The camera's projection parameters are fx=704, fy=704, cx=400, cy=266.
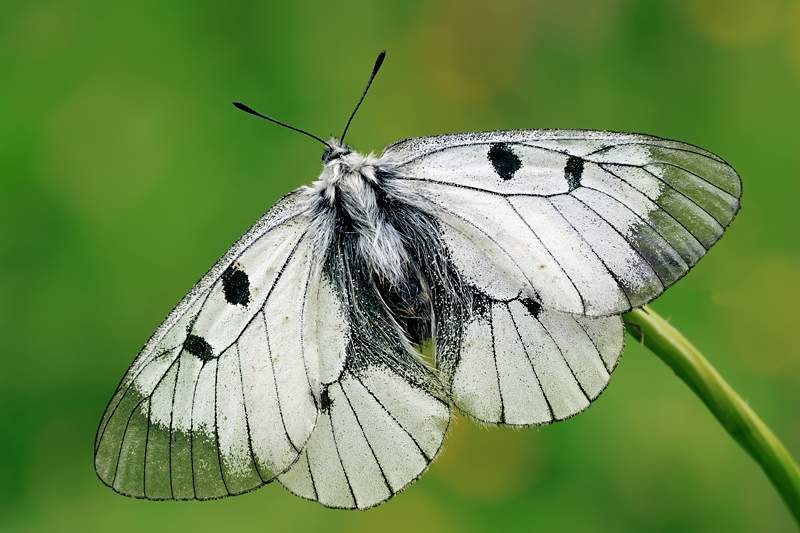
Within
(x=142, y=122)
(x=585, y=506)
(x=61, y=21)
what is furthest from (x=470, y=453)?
(x=61, y=21)

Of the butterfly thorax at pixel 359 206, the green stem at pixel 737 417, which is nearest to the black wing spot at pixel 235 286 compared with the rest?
the butterfly thorax at pixel 359 206

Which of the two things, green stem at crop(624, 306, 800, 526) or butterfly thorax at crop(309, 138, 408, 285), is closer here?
green stem at crop(624, 306, 800, 526)

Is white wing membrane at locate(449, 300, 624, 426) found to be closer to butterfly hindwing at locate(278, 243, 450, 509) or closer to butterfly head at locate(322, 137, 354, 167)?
butterfly hindwing at locate(278, 243, 450, 509)

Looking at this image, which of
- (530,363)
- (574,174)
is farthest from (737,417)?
(574,174)

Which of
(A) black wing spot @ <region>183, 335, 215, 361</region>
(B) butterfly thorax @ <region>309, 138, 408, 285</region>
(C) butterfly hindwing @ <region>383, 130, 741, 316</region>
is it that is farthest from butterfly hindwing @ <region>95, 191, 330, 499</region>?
(C) butterfly hindwing @ <region>383, 130, 741, 316</region>

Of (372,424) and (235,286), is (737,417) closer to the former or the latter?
(372,424)

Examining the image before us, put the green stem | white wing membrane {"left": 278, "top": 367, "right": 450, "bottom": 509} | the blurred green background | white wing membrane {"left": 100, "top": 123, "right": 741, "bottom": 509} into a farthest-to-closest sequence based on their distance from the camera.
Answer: the blurred green background
white wing membrane {"left": 278, "top": 367, "right": 450, "bottom": 509}
white wing membrane {"left": 100, "top": 123, "right": 741, "bottom": 509}
the green stem
